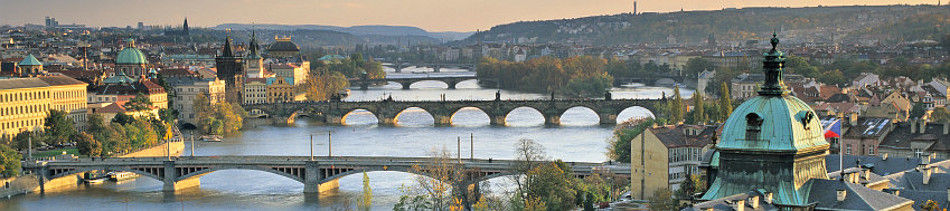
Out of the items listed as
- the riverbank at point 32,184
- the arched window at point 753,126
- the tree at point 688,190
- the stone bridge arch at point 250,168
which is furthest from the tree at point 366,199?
the arched window at point 753,126

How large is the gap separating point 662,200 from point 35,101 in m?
34.5

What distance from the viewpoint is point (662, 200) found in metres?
25.2

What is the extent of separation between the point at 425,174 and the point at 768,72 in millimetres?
20952

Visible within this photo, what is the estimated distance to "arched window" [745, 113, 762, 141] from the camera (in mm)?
13492

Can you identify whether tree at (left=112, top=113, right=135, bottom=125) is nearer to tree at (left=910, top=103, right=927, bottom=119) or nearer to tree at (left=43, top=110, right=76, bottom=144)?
tree at (left=43, top=110, right=76, bottom=144)

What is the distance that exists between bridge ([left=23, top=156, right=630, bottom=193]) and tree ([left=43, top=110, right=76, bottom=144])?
363 inches

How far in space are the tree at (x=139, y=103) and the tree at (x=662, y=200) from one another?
34.7 metres

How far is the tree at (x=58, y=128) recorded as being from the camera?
164ft

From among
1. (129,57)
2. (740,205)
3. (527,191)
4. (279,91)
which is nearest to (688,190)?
(740,205)

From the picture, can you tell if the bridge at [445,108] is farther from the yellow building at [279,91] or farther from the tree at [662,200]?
the tree at [662,200]

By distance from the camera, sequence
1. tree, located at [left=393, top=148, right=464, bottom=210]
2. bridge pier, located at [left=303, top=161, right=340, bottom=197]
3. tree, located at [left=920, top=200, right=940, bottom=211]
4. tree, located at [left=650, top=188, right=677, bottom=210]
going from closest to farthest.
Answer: tree, located at [left=920, top=200, right=940, bottom=211], tree, located at [left=650, top=188, right=677, bottom=210], tree, located at [left=393, top=148, right=464, bottom=210], bridge pier, located at [left=303, top=161, right=340, bottom=197]

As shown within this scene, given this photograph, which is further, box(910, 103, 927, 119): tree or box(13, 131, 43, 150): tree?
box(910, 103, 927, 119): tree

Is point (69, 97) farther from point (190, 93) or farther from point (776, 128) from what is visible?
point (776, 128)

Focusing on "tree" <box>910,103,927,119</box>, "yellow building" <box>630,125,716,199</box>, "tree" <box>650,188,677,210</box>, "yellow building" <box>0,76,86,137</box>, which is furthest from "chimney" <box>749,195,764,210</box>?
"yellow building" <box>0,76,86,137</box>
